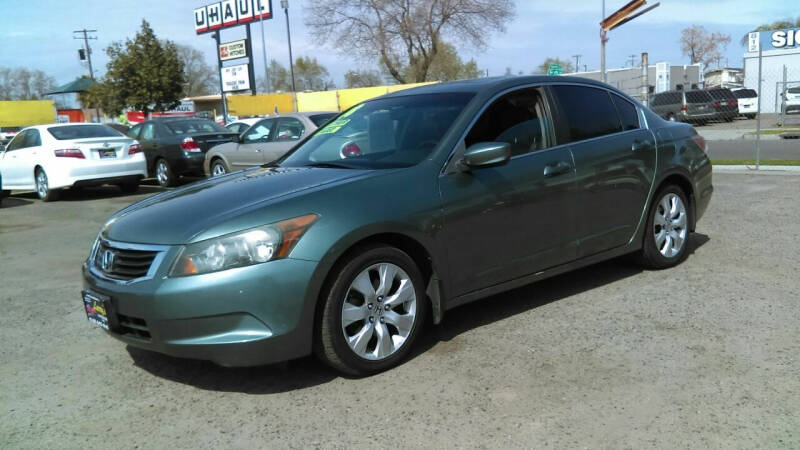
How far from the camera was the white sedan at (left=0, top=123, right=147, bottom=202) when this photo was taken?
13.1 meters

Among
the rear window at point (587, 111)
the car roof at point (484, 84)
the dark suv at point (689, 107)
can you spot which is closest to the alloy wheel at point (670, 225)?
the rear window at point (587, 111)

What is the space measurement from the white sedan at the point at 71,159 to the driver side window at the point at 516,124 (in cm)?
1060

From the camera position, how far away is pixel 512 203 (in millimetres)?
4395

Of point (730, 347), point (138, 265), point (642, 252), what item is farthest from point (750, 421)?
point (138, 265)

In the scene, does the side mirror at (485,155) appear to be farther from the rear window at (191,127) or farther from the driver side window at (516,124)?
the rear window at (191,127)

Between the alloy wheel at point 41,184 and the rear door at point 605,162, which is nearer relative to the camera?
the rear door at point 605,162

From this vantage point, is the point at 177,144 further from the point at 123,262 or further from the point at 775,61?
the point at 775,61

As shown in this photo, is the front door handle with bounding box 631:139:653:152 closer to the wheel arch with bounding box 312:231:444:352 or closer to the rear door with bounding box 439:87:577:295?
the rear door with bounding box 439:87:577:295

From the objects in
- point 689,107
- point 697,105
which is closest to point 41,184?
point 689,107

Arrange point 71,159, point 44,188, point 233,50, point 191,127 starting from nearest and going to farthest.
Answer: point 71,159 < point 44,188 < point 191,127 < point 233,50

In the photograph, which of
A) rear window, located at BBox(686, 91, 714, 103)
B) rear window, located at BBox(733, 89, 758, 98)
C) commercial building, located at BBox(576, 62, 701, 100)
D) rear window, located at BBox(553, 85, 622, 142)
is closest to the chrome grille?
rear window, located at BBox(553, 85, 622, 142)

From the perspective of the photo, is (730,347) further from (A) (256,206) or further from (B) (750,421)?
(A) (256,206)

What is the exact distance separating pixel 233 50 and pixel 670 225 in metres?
26.2

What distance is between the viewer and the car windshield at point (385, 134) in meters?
4.38
